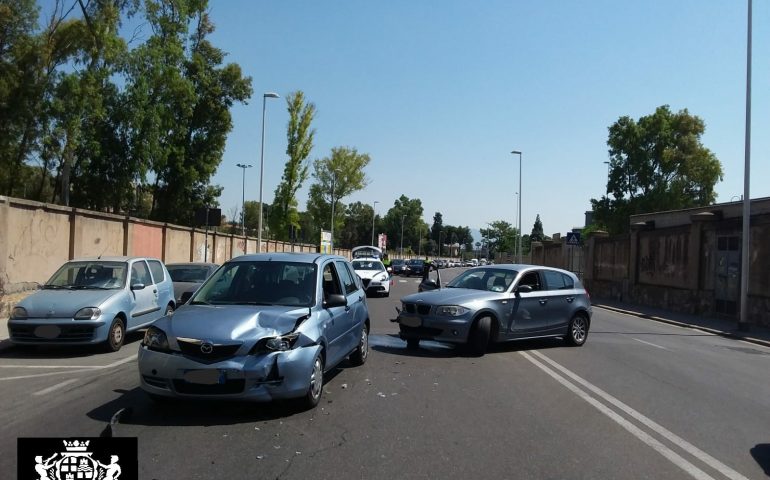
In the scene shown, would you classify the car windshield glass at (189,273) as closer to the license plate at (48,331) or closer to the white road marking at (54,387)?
the license plate at (48,331)

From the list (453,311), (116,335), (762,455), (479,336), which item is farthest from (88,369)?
(762,455)

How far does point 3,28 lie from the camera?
2520 centimetres

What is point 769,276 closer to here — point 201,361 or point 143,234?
point 201,361

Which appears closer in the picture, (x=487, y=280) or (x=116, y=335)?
(x=116, y=335)

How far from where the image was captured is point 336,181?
68.2 meters

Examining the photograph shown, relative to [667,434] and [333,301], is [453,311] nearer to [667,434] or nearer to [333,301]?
[333,301]

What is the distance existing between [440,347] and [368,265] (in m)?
14.7

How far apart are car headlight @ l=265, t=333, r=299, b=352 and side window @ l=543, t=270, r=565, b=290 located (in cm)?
706

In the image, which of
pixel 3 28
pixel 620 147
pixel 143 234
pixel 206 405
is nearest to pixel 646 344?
pixel 206 405

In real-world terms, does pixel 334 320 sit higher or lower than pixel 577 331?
higher

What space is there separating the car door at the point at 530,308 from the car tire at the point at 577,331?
914 millimetres

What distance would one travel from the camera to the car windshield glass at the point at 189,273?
16016 millimetres

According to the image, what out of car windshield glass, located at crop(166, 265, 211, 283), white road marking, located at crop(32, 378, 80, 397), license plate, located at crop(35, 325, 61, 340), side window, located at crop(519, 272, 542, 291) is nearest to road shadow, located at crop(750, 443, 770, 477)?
side window, located at crop(519, 272, 542, 291)

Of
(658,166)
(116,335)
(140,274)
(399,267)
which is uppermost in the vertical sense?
(658,166)
